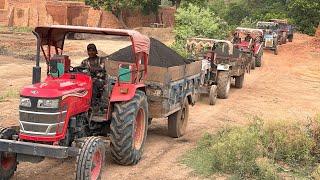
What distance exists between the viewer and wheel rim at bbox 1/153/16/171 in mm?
7137

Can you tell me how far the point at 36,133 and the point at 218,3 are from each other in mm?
48521

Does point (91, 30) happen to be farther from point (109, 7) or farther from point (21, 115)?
point (109, 7)

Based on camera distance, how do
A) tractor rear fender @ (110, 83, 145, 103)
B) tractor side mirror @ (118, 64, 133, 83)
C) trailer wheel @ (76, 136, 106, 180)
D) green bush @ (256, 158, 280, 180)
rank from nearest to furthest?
trailer wheel @ (76, 136, 106, 180), green bush @ (256, 158, 280, 180), tractor rear fender @ (110, 83, 145, 103), tractor side mirror @ (118, 64, 133, 83)

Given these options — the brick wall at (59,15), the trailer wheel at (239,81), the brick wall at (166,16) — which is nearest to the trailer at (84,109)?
the trailer wheel at (239,81)

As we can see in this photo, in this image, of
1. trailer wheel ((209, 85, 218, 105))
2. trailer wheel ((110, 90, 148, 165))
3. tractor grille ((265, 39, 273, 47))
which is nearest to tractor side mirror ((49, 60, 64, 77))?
trailer wheel ((110, 90, 148, 165))

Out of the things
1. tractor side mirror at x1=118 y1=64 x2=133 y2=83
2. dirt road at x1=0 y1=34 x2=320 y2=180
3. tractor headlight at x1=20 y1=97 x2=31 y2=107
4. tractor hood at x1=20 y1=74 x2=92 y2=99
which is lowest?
dirt road at x1=0 y1=34 x2=320 y2=180

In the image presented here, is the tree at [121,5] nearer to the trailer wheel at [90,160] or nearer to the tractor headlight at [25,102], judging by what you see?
the trailer wheel at [90,160]

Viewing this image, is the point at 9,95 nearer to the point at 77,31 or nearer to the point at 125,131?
the point at 77,31

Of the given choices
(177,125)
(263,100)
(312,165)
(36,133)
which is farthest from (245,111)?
(36,133)

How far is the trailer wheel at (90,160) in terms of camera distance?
661cm

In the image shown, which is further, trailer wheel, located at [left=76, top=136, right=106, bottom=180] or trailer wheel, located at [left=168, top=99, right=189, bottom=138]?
trailer wheel, located at [left=168, top=99, right=189, bottom=138]

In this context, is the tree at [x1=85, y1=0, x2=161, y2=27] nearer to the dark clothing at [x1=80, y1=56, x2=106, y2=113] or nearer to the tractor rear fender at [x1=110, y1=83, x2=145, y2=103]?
the dark clothing at [x1=80, y1=56, x2=106, y2=113]

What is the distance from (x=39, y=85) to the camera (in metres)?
7.10

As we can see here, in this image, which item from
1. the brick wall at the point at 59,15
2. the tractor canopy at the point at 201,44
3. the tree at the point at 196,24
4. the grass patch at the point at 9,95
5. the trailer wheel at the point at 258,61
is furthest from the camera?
the brick wall at the point at 59,15
